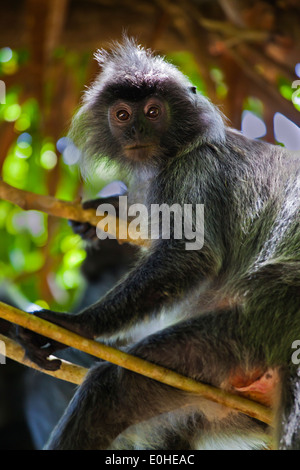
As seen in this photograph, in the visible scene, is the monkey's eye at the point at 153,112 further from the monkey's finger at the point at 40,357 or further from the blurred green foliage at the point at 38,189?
the blurred green foliage at the point at 38,189

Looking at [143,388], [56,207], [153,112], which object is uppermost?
[153,112]

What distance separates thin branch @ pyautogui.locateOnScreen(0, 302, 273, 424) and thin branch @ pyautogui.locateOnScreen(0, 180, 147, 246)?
1.24 metres

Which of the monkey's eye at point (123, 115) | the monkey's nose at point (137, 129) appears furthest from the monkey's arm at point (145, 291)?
the monkey's eye at point (123, 115)

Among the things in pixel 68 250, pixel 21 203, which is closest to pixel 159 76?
pixel 21 203

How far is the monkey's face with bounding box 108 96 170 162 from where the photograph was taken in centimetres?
448

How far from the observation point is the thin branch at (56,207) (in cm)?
466

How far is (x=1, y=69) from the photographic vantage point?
6992mm

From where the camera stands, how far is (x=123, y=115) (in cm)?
459

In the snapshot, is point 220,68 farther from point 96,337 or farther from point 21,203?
point 96,337

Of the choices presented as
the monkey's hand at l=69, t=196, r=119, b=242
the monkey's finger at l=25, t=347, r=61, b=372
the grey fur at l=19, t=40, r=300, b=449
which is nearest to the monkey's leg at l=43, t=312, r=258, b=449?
the grey fur at l=19, t=40, r=300, b=449

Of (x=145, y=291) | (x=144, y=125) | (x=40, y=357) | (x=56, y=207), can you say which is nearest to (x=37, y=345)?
(x=40, y=357)

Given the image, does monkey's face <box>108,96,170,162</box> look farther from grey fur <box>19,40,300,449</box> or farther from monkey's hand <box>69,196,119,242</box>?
monkey's hand <box>69,196,119,242</box>

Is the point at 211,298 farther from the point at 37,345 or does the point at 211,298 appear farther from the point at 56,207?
the point at 56,207

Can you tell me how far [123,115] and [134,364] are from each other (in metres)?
1.85
